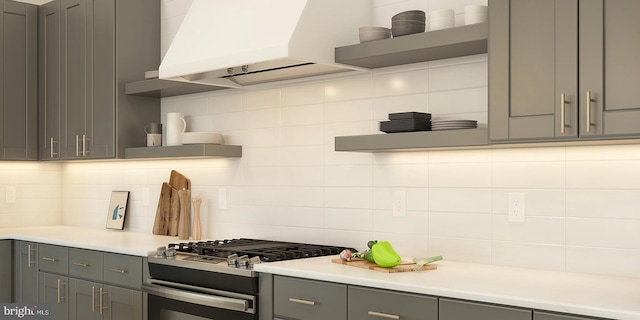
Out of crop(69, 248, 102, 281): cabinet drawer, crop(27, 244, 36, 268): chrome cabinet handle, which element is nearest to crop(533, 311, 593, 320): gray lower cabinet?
crop(69, 248, 102, 281): cabinet drawer

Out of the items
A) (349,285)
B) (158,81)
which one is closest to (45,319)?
(158,81)

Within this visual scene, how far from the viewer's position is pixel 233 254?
3283 mm

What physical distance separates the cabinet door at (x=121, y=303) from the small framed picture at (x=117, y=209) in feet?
3.18

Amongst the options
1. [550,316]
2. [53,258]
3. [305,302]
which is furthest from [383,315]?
[53,258]

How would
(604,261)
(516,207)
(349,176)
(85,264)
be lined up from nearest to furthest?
(604,261)
(516,207)
(349,176)
(85,264)

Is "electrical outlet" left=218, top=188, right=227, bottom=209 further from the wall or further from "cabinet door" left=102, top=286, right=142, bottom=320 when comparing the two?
"cabinet door" left=102, top=286, right=142, bottom=320

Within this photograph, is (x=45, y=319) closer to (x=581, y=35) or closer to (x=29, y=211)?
(x=29, y=211)

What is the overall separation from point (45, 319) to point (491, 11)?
136 inches

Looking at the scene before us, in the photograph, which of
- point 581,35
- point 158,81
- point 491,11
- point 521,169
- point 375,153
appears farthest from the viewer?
point 158,81

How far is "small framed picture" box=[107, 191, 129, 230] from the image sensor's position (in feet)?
16.1

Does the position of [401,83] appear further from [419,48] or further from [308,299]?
[308,299]

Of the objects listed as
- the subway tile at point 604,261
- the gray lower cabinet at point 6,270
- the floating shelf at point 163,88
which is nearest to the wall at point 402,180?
the subway tile at point 604,261

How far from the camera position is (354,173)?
11.8ft

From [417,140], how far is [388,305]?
2.36 feet
